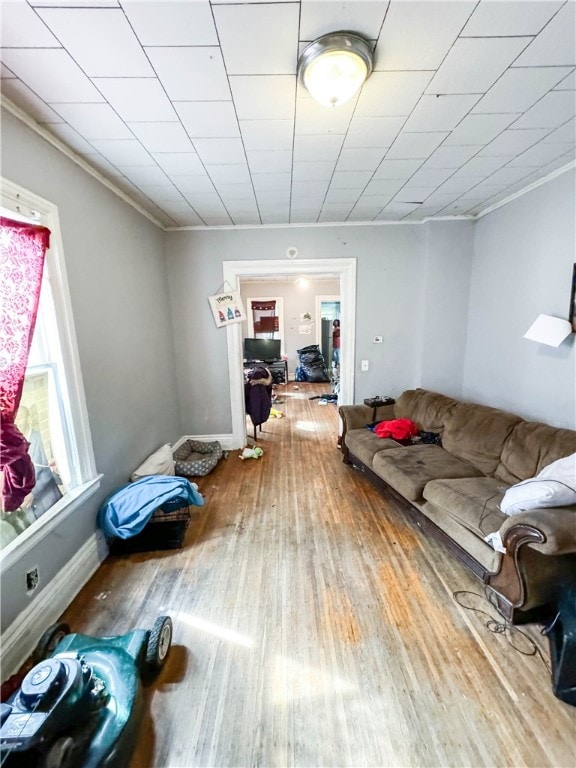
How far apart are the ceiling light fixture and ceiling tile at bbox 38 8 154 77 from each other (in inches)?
26.2

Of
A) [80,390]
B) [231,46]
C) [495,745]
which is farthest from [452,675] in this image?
[231,46]

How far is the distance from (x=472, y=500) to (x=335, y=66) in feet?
7.42

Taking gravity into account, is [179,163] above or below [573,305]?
above

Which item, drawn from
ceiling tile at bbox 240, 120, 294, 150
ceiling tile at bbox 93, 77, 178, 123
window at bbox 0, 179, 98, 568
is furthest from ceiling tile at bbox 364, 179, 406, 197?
window at bbox 0, 179, 98, 568

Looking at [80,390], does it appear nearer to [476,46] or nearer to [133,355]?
[133,355]

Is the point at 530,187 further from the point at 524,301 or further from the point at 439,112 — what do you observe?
the point at 439,112

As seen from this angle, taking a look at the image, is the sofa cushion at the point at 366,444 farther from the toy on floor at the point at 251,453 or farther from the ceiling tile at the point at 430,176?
the ceiling tile at the point at 430,176

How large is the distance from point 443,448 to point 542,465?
0.75 metres

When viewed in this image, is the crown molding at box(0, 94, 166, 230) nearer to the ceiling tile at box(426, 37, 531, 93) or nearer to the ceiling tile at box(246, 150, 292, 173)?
the ceiling tile at box(246, 150, 292, 173)

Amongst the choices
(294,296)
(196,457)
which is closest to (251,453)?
(196,457)

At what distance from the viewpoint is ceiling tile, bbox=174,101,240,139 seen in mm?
1476

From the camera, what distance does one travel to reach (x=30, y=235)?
4.85ft

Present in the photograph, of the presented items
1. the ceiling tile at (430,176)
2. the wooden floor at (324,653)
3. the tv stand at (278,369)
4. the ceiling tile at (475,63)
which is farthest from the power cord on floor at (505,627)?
the tv stand at (278,369)

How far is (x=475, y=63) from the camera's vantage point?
4.14 ft
